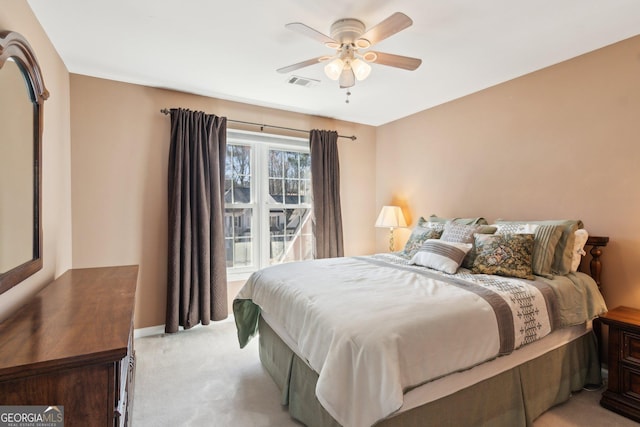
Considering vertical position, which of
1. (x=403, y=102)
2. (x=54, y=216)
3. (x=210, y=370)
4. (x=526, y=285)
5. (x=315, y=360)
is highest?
(x=403, y=102)

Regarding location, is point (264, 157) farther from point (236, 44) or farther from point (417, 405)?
point (417, 405)

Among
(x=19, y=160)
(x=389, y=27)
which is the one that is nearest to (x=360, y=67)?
(x=389, y=27)

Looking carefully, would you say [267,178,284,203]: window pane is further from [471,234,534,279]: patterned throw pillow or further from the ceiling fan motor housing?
[471,234,534,279]: patterned throw pillow

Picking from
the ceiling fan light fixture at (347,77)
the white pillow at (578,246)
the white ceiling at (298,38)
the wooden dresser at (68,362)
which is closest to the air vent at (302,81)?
the white ceiling at (298,38)

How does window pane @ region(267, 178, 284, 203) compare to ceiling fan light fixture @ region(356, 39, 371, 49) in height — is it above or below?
below

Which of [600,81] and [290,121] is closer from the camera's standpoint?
[600,81]

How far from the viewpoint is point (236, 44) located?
2312 mm

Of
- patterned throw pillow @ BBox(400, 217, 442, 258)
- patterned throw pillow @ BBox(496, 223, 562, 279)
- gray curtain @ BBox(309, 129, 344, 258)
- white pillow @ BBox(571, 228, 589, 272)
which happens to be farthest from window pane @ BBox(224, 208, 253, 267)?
white pillow @ BBox(571, 228, 589, 272)

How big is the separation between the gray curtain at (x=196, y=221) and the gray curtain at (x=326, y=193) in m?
1.16

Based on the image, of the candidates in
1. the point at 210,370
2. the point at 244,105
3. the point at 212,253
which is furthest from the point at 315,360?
the point at 244,105

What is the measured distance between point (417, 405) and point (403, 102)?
3083 millimetres

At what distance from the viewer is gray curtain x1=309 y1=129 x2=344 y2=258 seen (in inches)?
156

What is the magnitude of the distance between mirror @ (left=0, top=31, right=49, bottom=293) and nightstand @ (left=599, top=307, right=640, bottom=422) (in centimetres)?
328

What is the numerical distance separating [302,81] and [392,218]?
1.94 metres
